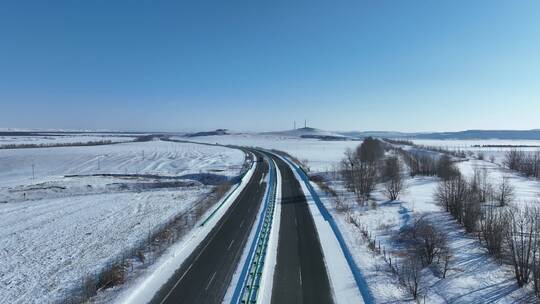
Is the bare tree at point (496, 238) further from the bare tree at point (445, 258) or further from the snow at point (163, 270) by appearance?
the snow at point (163, 270)

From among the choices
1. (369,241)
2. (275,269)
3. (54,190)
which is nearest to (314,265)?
(275,269)

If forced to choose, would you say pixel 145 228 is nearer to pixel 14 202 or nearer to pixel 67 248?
pixel 67 248

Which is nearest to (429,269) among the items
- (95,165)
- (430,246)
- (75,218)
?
(430,246)

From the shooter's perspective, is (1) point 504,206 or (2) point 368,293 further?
(1) point 504,206

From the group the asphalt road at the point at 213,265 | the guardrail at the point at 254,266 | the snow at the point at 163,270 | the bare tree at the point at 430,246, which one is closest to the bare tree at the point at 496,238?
the bare tree at the point at 430,246

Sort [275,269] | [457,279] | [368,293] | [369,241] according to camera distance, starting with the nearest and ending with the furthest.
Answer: [368,293] → [457,279] → [275,269] → [369,241]

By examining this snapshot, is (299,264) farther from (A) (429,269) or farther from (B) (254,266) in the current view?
(A) (429,269)

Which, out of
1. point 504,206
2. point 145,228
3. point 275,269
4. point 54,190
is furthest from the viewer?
point 54,190
